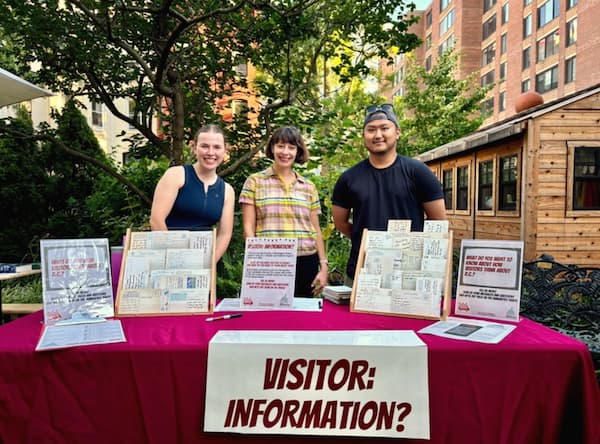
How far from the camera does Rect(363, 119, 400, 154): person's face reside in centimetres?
236

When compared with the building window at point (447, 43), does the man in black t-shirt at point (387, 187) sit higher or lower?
lower

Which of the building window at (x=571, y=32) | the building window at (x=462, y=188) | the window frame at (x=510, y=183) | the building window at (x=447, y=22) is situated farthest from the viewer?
the building window at (x=447, y=22)

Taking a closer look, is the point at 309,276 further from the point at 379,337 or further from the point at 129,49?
the point at 129,49

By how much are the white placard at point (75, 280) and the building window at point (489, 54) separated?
40.6 m

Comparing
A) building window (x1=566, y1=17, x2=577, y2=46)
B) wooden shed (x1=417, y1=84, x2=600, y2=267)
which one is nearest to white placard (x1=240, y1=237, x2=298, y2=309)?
Answer: wooden shed (x1=417, y1=84, x2=600, y2=267)

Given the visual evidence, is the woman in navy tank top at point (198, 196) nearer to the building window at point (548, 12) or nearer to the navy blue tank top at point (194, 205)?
the navy blue tank top at point (194, 205)

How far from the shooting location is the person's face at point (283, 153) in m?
2.62

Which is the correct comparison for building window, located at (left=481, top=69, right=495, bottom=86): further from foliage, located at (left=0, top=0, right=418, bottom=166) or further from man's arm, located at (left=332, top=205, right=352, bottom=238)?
man's arm, located at (left=332, top=205, right=352, bottom=238)

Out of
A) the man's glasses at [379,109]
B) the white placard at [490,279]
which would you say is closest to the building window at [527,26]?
the man's glasses at [379,109]

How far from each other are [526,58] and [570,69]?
572 centimetres

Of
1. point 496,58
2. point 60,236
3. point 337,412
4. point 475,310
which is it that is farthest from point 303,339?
point 496,58

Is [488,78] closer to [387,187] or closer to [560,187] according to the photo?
[560,187]

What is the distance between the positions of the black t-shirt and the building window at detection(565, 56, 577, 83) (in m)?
29.0

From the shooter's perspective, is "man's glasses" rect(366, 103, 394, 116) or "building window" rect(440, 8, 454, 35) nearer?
"man's glasses" rect(366, 103, 394, 116)
